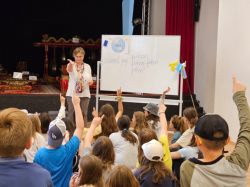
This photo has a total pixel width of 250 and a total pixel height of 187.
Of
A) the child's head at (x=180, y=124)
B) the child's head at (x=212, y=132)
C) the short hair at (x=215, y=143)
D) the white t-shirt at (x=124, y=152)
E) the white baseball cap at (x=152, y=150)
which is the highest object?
the child's head at (x=212, y=132)

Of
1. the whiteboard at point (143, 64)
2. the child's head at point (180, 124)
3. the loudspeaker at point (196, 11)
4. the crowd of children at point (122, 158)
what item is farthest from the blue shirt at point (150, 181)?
the loudspeaker at point (196, 11)

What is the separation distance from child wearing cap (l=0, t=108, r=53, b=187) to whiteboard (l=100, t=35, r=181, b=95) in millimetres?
3513

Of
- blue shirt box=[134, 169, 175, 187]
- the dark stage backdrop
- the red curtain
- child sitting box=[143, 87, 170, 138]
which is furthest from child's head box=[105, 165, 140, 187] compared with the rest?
the dark stage backdrop

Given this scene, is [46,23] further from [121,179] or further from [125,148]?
[121,179]

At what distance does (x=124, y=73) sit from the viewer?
458 centimetres

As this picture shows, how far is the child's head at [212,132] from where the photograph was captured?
3.57 ft

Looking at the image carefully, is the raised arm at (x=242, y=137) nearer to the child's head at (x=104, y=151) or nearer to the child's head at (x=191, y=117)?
the child's head at (x=104, y=151)

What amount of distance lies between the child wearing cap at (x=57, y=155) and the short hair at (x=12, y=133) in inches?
26.1

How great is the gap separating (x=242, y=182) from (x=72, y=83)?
307 centimetres

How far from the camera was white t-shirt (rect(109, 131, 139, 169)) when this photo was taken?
2.16m

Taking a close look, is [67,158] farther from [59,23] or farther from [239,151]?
[59,23]

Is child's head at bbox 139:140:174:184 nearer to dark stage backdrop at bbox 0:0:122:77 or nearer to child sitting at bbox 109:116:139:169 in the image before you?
child sitting at bbox 109:116:139:169

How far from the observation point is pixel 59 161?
5.64 feet

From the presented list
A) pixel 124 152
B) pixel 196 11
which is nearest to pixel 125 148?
pixel 124 152
